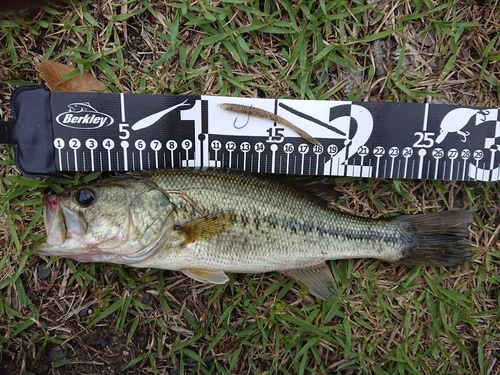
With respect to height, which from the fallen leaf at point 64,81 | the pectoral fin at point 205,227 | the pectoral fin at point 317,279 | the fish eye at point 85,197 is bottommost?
the pectoral fin at point 317,279

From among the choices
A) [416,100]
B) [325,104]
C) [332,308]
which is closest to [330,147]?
[325,104]

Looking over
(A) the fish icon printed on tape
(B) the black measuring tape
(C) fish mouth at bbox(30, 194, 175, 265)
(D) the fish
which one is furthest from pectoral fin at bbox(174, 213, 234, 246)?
(A) the fish icon printed on tape

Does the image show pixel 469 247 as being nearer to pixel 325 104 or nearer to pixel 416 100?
pixel 416 100

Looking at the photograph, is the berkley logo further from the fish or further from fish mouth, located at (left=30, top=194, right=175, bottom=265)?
fish mouth, located at (left=30, top=194, right=175, bottom=265)

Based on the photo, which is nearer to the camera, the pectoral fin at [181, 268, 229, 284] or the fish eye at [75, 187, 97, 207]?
the fish eye at [75, 187, 97, 207]

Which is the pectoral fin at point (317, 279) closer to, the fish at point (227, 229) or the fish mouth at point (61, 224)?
the fish at point (227, 229)

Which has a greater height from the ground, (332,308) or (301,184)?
(301,184)

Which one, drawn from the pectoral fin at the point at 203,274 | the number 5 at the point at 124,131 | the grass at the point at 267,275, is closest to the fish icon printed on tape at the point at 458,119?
the grass at the point at 267,275
